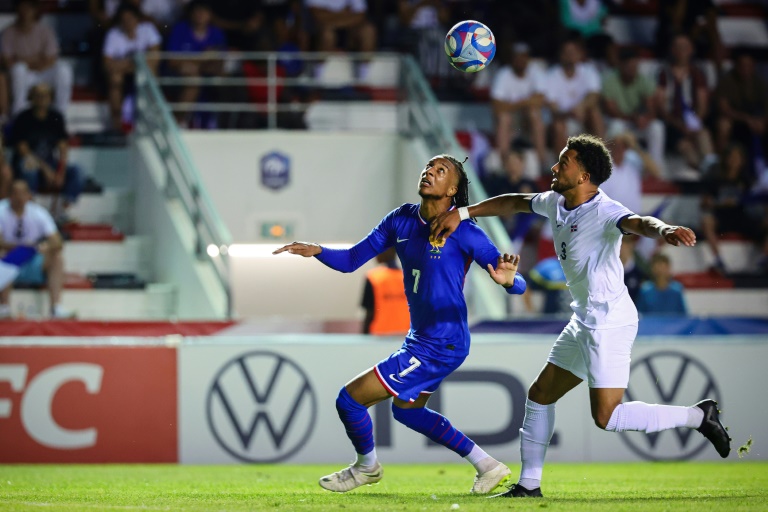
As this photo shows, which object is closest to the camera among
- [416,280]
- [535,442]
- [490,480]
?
[535,442]

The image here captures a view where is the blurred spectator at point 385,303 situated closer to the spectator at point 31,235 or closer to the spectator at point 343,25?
the spectator at point 31,235

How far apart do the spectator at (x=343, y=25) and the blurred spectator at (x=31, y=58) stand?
331 cm

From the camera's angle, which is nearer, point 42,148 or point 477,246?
point 477,246

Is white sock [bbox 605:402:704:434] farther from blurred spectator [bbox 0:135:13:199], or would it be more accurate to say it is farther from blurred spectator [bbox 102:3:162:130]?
blurred spectator [bbox 102:3:162:130]

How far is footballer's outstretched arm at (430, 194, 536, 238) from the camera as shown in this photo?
8125 millimetres

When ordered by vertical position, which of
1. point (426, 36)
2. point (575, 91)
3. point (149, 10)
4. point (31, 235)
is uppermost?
point (149, 10)

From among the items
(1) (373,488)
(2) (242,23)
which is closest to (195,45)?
(2) (242,23)

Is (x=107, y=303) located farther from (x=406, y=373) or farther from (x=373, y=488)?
(x=406, y=373)

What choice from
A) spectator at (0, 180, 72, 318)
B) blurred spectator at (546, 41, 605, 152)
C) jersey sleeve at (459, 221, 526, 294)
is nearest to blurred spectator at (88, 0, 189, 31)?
spectator at (0, 180, 72, 318)

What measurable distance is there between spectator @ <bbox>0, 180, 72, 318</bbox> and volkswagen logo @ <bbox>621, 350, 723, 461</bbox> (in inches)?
243

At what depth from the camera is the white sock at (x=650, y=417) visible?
795cm

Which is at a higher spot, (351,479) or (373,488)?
(351,479)

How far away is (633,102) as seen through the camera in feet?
60.6

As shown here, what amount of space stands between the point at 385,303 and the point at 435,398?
130 centimetres
